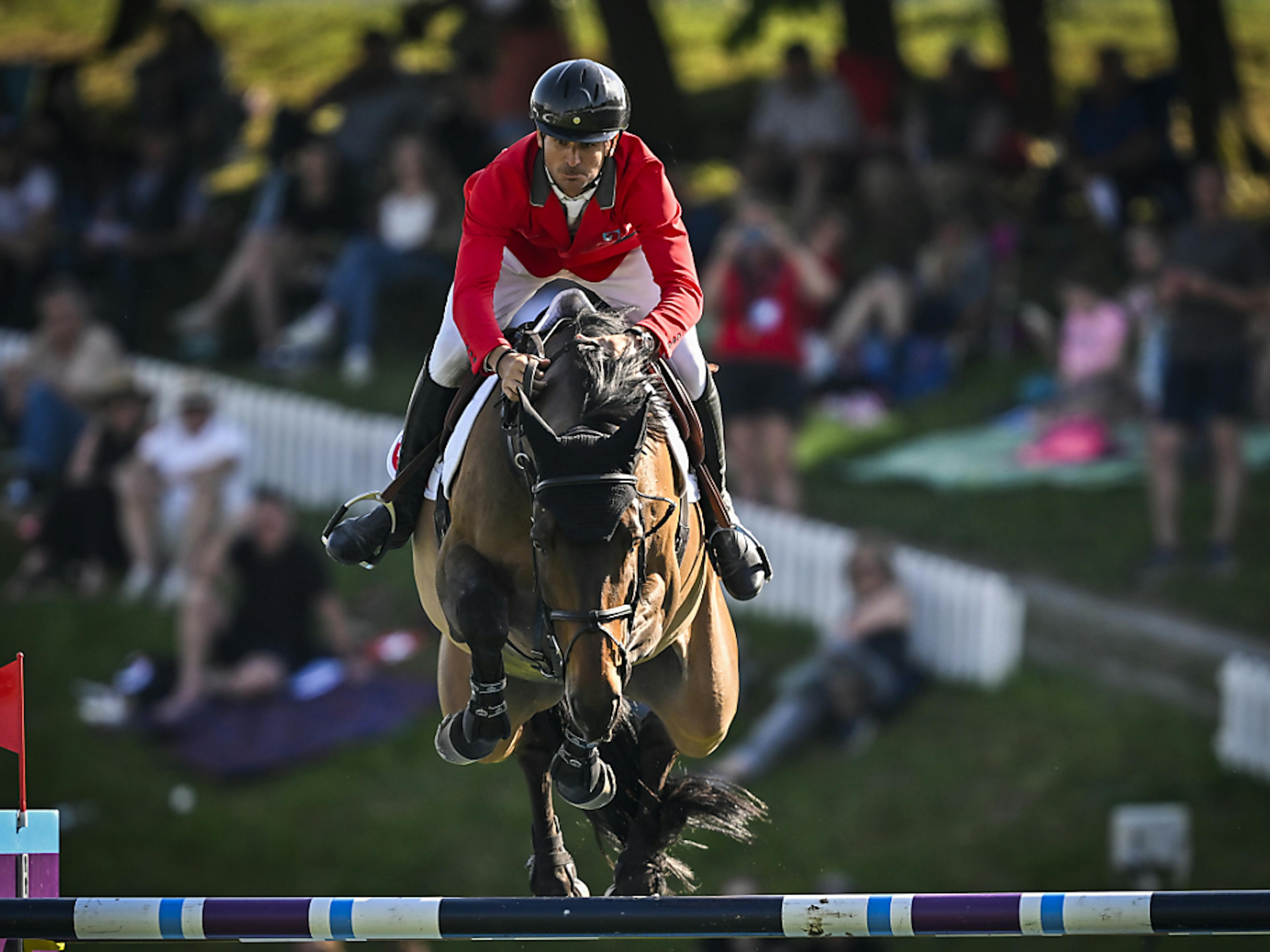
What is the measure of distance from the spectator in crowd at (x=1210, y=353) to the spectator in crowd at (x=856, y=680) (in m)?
1.88

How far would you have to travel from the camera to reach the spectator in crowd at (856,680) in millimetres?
10945

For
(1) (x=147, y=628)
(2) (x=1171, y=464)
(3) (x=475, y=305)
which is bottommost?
(1) (x=147, y=628)

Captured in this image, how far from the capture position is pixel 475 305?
5172 millimetres

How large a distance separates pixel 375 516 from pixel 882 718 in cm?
597

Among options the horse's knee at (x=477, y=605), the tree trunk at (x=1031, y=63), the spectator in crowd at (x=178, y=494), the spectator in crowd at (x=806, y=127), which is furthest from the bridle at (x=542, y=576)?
the tree trunk at (x=1031, y=63)

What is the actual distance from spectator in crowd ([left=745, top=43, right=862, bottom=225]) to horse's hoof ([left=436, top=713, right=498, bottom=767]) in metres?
9.36

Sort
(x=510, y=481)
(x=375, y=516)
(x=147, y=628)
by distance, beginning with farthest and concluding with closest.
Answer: (x=147, y=628), (x=375, y=516), (x=510, y=481)

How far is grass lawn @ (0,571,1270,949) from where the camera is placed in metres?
10.3

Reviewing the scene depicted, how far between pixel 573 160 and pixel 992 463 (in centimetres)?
821

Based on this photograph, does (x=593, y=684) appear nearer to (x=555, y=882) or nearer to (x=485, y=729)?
(x=485, y=729)

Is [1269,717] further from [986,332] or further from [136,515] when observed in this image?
[136,515]

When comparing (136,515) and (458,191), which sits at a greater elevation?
(458,191)

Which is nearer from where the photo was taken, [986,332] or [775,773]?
[775,773]

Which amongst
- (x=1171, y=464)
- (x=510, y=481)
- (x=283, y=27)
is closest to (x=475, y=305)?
(x=510, y=481)
